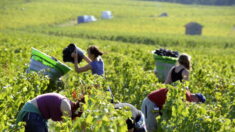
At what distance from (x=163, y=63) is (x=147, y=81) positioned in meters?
0.55

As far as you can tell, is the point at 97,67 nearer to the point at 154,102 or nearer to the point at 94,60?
the point at 94,60

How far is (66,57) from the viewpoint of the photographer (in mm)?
7371

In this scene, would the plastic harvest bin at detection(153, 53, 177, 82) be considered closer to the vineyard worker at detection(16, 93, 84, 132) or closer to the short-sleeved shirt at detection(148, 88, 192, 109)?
the short-sleeved shirt at detection(148, 88, 192, 109)

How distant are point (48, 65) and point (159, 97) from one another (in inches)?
86.3

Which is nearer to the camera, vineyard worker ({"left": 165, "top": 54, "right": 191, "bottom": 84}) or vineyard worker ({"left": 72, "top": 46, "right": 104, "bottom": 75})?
vineyard worker ({"left": 165, "top": 54, "right": 191, "bottom": 84})

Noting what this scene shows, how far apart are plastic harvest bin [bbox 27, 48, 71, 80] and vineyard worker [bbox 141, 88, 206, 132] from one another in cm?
174

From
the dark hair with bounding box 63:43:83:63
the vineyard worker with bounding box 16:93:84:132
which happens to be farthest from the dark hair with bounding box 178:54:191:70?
the vineyard worker with bounding box 16:93:84:132

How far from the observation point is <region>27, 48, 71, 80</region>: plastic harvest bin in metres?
7.13

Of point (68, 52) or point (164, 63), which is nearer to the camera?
point (68, 52)

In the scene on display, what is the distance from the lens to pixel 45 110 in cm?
504

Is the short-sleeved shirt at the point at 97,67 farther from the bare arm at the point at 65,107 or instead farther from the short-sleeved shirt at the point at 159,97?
the bare arm at the point at 65,107

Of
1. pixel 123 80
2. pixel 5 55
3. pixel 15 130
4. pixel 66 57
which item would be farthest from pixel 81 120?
pixel 5 55

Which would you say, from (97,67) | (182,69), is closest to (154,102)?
(182,69)

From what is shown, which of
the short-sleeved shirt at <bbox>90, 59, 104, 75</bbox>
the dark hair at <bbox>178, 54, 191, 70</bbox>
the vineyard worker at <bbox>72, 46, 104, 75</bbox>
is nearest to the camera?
the dark hair at <bbox>178, 54, 191, 70</bbox>
